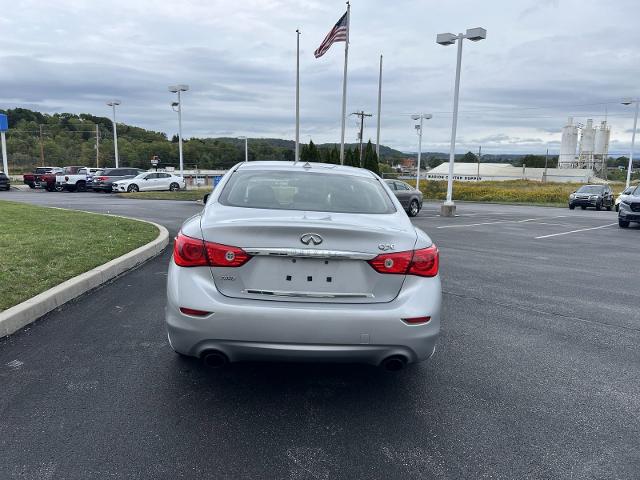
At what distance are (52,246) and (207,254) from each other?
5.86 meters

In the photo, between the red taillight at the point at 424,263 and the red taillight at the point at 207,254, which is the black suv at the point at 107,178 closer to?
the red taillight at the point at 207,254

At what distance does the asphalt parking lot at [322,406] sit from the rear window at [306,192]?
132 cm

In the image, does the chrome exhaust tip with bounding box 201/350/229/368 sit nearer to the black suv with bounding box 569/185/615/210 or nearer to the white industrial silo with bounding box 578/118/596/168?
the black suv with bounding box 569/185/615/210

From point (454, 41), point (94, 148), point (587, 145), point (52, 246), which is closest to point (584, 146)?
point (587, 145)

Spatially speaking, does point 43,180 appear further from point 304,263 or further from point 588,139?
Answer: point 588,139

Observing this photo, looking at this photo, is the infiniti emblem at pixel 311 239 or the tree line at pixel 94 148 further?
the tree line at pixel 94 148

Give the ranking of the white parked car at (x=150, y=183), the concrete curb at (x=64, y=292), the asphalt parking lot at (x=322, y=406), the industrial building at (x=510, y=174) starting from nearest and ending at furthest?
the asphalt parking lot at (x=322, y=406)
the concrete curb at (x=64, y=292)
the white parked car at (x=150, y=183)
the industrial building at (x=510, y=174)

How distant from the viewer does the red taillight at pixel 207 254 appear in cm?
317

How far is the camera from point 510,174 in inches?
4587

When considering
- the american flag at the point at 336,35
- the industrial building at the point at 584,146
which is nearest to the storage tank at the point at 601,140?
the industrial building at the point at 584,146

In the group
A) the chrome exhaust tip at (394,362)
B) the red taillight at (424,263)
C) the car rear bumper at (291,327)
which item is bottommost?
the chrome exhaust tip at (394,362)

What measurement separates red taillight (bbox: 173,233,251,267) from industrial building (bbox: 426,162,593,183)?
Result: 318 feet

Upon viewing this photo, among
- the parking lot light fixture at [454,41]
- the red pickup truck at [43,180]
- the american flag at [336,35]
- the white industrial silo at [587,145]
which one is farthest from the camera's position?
the white industrial silo at [587,145]

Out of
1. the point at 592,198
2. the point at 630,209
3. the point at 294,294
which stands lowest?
the point at 592,198
